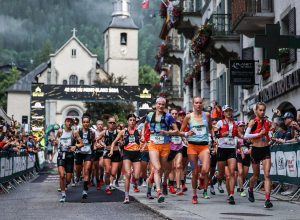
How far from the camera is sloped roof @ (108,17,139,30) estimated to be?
107 meters

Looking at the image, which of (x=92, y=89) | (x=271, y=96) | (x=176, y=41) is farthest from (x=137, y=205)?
(x=92, y=89)

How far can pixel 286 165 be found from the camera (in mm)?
15023

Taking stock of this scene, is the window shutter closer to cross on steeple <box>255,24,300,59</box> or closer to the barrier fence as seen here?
the barrier fence

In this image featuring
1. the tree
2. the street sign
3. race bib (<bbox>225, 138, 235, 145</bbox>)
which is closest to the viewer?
race bib (<bbox>225, 138, 235, 145</bbox>)

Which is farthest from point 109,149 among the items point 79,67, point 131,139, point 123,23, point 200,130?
point 123,23

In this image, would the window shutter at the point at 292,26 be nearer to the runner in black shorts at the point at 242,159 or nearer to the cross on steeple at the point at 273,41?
the runner in black shorts at the point at 242,159

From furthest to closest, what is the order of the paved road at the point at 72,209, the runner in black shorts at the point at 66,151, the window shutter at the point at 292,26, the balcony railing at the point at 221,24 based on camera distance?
the balcony railing at the point at 221,24
the window shutter at the point at 292,26
the runner in black shorts at the point at 66,151
the paved road at the point at 72,209

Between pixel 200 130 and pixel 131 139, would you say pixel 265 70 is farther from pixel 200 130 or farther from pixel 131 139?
pixel 200 130

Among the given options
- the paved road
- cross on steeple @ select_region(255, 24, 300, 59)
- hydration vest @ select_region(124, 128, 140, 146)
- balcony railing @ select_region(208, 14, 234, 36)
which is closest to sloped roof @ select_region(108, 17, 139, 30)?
balcony railing @ select_region(208, 14, 234, 36)

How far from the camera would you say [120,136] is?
49.3 feet

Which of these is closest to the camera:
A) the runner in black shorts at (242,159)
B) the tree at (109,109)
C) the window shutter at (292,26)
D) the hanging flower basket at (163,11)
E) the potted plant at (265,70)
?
the runner in black shorts at (242,159)

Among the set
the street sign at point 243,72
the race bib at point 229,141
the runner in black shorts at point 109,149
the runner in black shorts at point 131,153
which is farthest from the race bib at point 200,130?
the street sign at point 243,72

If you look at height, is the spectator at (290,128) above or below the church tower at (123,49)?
below

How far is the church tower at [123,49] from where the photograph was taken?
104375mm
